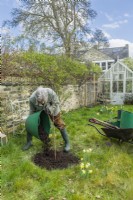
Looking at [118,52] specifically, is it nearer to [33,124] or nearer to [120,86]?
[120,86]

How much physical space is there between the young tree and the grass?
1296cm

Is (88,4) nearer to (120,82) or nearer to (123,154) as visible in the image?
(120,82)

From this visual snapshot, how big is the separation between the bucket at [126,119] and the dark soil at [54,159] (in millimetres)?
1504

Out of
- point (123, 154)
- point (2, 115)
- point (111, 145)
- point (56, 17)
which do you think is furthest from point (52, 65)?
point (56, 17)

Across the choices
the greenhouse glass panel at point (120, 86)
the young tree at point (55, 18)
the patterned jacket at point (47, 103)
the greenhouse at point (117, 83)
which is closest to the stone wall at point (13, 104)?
the patterned jacket at point (47, 103)

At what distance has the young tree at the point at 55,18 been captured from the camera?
16.7m

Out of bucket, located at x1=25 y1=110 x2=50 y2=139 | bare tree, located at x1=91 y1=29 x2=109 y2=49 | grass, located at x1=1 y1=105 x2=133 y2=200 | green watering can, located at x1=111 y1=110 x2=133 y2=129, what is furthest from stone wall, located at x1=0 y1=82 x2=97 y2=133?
bare tree, located at x1=91 y1=29 x2=109 y2=49

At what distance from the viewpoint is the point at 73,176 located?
3600 millimetres

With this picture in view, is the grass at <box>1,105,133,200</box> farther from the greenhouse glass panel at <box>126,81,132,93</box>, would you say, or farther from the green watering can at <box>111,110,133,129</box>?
the greenhouse glass panel at <box>126,81,132,93</box>

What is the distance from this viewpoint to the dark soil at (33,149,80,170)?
13.1ft

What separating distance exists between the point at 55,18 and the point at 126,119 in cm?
1399

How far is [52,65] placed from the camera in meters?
8.58

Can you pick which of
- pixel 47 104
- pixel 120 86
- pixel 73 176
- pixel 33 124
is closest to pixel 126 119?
pixel 47 104

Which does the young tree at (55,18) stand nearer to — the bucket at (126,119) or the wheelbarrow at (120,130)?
the bucket at (126,119)
